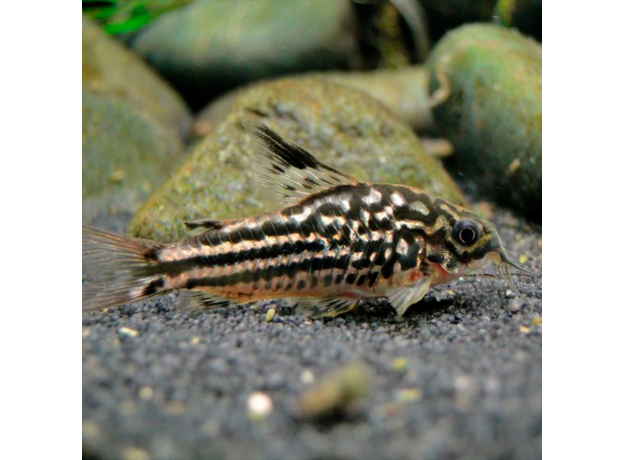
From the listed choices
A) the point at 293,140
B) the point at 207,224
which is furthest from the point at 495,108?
the point at 207,224

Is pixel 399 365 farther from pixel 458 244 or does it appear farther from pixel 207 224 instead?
pixel 207 224

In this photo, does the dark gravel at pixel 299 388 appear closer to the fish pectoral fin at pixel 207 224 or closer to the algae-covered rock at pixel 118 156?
the fish pectoral fin at pixel 207 224

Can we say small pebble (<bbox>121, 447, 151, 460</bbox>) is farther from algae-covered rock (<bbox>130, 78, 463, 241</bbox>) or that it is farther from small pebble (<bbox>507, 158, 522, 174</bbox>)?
small pebble (<bbox>507, 158, 522, 174</bbox>)

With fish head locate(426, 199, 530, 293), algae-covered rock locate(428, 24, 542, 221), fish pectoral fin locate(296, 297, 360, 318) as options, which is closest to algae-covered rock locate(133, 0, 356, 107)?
algae-covered rock locate(428, 24, 542, 221)

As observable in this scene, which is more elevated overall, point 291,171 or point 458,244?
point 291,171

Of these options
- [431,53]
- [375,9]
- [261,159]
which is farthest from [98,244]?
[431,53]

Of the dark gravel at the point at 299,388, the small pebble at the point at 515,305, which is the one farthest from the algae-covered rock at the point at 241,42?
the dark gravel at the point at 299,388

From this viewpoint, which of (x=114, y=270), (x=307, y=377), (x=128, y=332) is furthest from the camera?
(x=114, y=270)

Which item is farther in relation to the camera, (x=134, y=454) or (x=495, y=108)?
(x=495, y=108)
